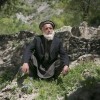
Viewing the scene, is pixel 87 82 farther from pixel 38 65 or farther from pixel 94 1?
pixel 94 1

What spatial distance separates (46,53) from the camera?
1016 cm

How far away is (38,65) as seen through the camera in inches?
399

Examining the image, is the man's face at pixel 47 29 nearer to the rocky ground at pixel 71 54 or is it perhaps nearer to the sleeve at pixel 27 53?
the sleeve at pixel 27 53

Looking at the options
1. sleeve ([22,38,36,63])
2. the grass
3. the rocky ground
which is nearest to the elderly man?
sleeve ([22,38,36,63])

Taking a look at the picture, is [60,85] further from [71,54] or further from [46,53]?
[71,54]

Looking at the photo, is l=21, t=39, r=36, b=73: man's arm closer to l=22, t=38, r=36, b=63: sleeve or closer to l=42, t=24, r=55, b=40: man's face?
l=22, t=38, r=36, b=63: sleeve

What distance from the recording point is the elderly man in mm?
9953

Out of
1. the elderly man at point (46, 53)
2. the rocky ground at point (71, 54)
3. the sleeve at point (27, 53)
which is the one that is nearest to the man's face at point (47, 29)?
the elderly man at point (46, 53)

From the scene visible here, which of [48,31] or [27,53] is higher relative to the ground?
[48,31]

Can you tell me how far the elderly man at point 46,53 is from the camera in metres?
9.95

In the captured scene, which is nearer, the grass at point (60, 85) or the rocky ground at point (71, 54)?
the grass at point (60, 85)

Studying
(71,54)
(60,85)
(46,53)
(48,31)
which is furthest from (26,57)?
(71,54)

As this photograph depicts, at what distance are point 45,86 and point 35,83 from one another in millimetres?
318

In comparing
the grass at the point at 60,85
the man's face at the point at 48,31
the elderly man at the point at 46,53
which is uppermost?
the man's face at the point at 48,31
